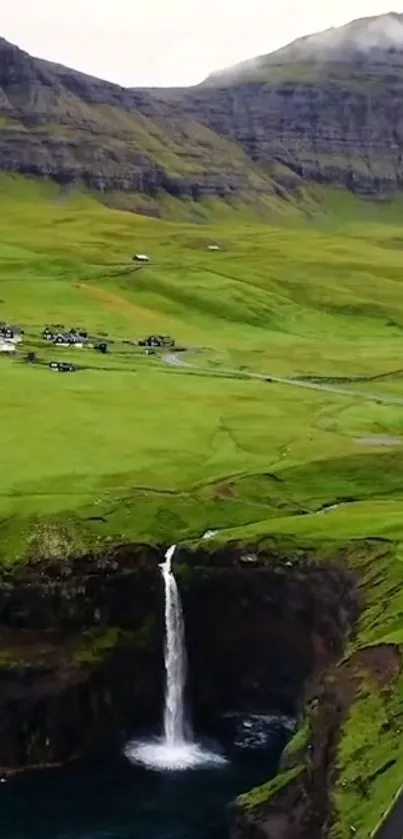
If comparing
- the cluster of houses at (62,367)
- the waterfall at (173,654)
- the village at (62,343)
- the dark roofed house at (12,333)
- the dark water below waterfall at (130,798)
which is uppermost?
the dark roofed house at (12,333)

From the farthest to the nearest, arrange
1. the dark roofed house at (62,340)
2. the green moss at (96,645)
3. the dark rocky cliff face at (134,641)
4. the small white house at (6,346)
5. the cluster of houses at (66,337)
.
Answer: the cluster of houses at (66,337)
the dark roofed house at (62,340)
the small white house at (6,346)
the green moss at (96,645)
the dark rocky cliff face at (134,641)

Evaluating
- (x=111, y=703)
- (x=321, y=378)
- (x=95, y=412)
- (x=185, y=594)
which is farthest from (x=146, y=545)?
(x=321, y=378)

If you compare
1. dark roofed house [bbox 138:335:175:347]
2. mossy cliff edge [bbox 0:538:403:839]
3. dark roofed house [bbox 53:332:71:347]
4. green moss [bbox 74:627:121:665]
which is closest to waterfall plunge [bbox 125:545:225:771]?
mossy cliff edge [bbox 0:538:403:839]

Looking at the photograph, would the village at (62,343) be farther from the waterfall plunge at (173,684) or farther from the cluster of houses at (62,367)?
the waterfall plunge at (173,684)

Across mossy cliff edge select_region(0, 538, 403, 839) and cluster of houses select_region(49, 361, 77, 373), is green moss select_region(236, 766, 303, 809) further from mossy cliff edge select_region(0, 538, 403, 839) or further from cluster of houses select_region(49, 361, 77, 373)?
cluster of houses select_region(49, 361, 77, 373)

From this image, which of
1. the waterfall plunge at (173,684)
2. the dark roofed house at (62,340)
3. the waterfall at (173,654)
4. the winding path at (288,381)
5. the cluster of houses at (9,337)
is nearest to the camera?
the waterfall plunge at (173,684)

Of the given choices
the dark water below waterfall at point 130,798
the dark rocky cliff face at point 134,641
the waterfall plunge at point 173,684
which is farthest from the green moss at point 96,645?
the dark water below waterfall at point 130,798
